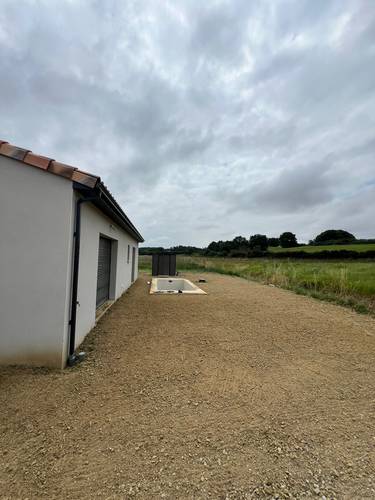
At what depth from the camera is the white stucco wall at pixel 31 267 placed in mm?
3002

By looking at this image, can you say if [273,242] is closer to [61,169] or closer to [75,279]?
[75,279]

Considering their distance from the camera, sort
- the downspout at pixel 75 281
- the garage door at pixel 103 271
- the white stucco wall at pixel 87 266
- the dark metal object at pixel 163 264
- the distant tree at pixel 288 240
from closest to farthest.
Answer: the downspout at pixel 75 281
the white stucco wall at pixel 87 266
the garage door at pixel 103 271
the dark metal object at pixel 163 264
the distant tree at pixel 288 240

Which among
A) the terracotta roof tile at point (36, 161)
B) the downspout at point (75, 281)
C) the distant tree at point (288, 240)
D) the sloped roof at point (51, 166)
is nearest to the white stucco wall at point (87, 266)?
the downspout at point (75, 281)

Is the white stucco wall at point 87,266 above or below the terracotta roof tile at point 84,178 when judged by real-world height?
below

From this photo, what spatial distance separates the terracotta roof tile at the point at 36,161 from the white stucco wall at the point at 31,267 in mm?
105

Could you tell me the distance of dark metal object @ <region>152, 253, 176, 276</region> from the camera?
16.9 meters

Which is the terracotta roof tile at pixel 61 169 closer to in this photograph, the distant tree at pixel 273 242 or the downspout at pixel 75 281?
the downspout at pixel 75 281

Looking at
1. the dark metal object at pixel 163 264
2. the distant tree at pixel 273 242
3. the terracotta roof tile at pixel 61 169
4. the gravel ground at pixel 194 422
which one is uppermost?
the distant tree at pixel 273 242

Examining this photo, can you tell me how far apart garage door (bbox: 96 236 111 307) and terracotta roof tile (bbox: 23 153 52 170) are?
2.90 m

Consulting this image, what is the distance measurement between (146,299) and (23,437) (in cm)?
596

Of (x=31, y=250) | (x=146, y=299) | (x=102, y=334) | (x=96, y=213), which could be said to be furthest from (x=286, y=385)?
(x=146, y=299)

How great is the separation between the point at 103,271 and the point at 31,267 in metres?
3.50

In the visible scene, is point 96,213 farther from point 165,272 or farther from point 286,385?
point 165,272

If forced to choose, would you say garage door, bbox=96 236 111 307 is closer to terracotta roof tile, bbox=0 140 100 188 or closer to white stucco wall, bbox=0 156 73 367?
white stucco wall, bbox=0 156 73 367
